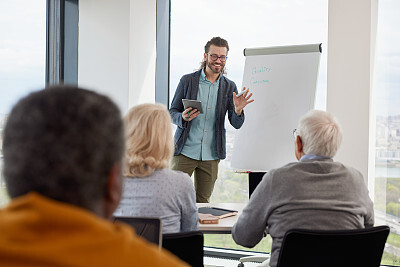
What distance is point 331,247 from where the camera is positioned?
→ 1.74 metres

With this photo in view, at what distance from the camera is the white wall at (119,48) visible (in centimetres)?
462

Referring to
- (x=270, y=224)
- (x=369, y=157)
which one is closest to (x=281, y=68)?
(x=369, y=157)

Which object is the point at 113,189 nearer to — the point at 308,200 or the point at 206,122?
the point at 308,200

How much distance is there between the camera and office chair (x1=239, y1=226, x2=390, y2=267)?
1.70 meters

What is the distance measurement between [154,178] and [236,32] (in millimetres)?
2952

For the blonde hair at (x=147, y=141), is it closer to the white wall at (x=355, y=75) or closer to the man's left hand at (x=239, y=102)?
the man's left hand at (x=239, y=102)

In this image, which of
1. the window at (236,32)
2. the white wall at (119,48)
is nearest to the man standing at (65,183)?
the window at (236,32)

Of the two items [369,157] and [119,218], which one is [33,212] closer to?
[119,218]

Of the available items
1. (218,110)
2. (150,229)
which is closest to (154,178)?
(150,229)

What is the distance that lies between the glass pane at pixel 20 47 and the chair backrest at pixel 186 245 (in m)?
2.61

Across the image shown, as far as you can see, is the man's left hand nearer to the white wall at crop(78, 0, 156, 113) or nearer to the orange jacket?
the white wall at crop(78, 0, 156, 113)

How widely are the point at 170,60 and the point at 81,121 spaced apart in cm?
443

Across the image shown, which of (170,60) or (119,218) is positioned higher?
(170,60)

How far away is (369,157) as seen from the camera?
12.5 ft
